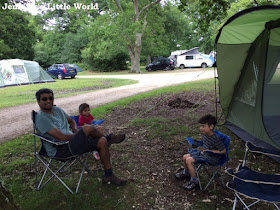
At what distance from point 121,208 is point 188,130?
254cm

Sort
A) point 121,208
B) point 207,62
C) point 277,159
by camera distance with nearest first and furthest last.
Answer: point 121,208 < point 277,159 < point 207,62

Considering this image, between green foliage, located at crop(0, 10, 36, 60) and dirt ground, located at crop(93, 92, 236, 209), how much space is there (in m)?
20.1

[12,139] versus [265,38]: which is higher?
[265,38]

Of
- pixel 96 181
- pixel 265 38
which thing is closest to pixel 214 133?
pixel 96 181

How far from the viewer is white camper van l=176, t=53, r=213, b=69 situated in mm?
24016

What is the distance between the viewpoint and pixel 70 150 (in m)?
2.78

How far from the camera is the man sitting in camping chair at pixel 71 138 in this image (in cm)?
282

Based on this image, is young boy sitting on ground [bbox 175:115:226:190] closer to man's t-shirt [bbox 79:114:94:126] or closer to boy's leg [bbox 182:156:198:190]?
boy's leg [bbox 182:156:198:190]

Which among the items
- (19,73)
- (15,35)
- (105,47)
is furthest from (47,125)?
(15,35)

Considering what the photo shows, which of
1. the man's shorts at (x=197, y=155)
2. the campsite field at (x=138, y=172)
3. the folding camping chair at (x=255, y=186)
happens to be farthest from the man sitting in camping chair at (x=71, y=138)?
the folding camping chair at (x=255, y=186)

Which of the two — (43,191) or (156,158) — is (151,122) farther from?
(43,191)

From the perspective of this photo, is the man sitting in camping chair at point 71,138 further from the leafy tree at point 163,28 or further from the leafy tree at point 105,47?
the leafy tree at point 163,28

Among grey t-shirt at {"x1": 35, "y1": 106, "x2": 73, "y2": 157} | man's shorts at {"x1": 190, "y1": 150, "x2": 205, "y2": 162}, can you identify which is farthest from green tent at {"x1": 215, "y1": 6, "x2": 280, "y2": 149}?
grey t-shirt at {"x1": 35, "y1": 106, "x2": 73, "y2": 157}

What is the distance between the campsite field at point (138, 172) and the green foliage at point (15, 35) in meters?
21.0
